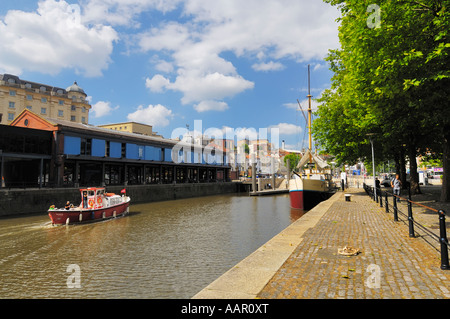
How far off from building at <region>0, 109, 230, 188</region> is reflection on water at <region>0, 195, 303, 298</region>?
602 inches

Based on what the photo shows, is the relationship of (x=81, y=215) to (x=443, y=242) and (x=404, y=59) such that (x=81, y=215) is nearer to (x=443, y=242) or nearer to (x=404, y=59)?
(x=443, y=242)

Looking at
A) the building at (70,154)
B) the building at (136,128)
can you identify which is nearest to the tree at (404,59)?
the building at (70,154)

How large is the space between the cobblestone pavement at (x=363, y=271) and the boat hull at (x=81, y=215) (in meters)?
17.9

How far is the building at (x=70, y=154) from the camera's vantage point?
105 ft

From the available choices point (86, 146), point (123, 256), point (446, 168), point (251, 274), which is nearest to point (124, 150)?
point (86, 146)

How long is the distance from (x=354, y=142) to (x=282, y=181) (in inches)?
1866

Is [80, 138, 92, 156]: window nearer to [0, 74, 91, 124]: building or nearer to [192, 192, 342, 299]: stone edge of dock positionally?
[192, 192, 342, 299]: stone edge of dock

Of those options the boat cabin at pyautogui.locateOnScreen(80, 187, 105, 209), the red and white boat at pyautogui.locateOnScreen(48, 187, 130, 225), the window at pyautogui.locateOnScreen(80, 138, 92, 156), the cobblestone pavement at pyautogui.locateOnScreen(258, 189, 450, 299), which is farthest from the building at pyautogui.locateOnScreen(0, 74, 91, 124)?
the cobblestone pavement at pyautogui.locateOnScreen(258, 189, 450, 299)

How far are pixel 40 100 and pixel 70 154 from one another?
51324 millimetres

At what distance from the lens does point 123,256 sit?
462 inches

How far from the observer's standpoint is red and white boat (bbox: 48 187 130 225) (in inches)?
773

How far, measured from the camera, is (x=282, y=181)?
7131 cm
